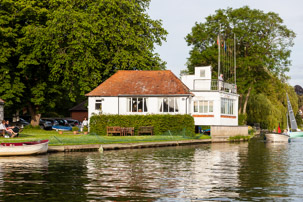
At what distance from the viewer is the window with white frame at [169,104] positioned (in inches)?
2090

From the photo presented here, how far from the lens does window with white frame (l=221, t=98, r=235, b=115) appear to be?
58.6 meters

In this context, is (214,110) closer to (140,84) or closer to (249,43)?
(140,84)

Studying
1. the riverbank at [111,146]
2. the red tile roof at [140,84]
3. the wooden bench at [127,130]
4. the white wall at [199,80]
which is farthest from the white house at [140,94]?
the riverbank at [111,146]

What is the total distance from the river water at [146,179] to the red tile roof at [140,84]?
83.3 ft

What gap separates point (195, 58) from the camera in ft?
251

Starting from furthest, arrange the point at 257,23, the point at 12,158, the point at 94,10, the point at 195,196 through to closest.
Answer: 1. the point at 257,23
2. the point at 94,10
3. the point at 12,158
4. the point at 195,196

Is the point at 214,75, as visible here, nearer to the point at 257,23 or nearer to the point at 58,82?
the point at 257,23

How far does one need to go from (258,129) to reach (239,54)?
16753mm

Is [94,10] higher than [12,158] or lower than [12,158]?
higher

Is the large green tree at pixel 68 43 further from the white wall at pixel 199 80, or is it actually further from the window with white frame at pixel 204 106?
the window with white frame at pixel 204 106

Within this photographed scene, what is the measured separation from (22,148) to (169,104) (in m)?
25.7

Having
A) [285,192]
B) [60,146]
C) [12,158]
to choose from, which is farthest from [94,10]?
[285,192]

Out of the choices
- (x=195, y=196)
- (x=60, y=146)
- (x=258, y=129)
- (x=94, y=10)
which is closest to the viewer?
(x=195, y=196)

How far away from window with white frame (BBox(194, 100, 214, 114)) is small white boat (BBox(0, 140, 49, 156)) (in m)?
29.6
